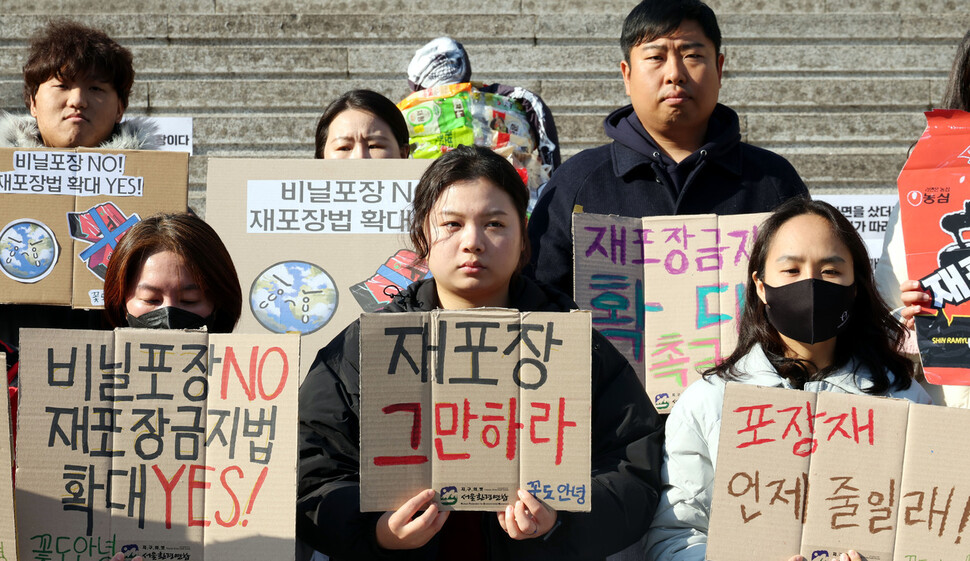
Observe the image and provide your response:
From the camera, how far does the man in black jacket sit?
160 inches

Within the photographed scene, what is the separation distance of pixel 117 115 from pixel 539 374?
2606mm

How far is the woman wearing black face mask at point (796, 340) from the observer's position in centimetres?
297

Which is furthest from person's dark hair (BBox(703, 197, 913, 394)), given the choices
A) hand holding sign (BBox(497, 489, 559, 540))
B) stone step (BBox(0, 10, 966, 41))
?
stone step (BBox(0, 10, 966, 41))

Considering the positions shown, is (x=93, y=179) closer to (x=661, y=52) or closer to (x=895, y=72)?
(x=661, y=52)

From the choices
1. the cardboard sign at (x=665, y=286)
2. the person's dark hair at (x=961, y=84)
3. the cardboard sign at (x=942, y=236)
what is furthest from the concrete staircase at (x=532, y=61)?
the cardboard sign at (x=942, y=236)

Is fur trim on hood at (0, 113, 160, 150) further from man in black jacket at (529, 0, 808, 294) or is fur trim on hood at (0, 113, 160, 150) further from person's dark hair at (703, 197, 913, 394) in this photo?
person's dark hair at (703, 197, 913, 394)

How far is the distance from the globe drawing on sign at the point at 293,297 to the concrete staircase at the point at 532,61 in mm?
4448

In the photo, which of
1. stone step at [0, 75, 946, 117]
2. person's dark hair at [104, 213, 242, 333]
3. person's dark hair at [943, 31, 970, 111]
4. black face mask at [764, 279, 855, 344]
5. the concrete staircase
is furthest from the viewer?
stone step at [0, 75, 946, 117]

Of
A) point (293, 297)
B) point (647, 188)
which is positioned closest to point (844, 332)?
point (647, 188)

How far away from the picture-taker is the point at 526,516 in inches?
104

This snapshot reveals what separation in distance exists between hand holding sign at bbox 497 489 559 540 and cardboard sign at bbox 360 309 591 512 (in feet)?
0.08

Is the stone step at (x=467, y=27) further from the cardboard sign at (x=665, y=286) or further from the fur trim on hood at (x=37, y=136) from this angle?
the cardboard sign at (x=665, y=286)

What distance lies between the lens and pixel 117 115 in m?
4.55

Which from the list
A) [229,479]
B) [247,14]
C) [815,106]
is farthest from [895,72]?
[229,479]
